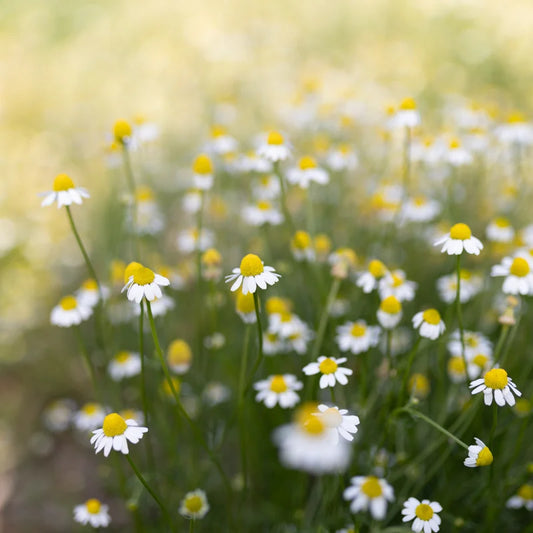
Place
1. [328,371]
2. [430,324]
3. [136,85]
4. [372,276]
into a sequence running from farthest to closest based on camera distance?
[136,85] < [372,276] < [430,324] < [328,371]

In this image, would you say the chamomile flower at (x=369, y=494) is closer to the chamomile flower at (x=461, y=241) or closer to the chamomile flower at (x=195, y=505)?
the chamomile flower at (x=195, y=505)

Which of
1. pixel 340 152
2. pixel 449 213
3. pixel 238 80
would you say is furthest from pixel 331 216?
pixel 238 80

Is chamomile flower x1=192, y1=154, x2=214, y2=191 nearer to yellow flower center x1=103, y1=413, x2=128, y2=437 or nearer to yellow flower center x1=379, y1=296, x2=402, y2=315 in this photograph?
yellow flower center x1=379, y1=296, x2=402, y2=315

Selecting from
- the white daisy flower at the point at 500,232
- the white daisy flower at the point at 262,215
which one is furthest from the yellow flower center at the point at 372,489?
the white daisy flower at the point at 500,232

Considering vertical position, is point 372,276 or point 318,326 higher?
point 372,276

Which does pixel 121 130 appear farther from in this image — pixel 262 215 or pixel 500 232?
pixel 500 232

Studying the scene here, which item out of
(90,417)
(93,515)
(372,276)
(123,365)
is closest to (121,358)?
(123,365)

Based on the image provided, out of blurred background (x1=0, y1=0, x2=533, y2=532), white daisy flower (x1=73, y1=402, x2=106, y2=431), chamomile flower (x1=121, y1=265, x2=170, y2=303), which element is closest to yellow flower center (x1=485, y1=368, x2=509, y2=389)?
chamomile flower (x1=121, y1=265, x2=170, y2=303)

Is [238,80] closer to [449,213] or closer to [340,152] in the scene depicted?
[340,152]
